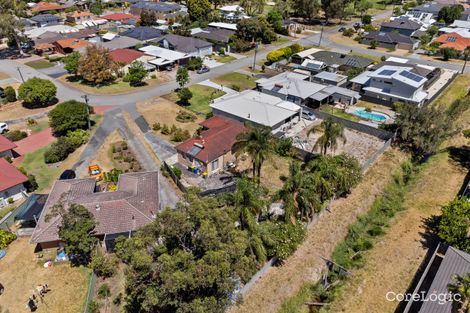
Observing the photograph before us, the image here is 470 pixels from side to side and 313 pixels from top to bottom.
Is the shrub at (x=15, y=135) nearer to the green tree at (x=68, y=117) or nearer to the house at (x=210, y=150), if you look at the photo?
the green tree at (x=68, y=117)

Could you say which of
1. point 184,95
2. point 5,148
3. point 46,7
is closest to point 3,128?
point 5,148

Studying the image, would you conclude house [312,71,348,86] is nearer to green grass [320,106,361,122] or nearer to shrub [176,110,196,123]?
green grass [320,106,361,122]

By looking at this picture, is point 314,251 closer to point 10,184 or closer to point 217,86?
point 10,184

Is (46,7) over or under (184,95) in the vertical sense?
over

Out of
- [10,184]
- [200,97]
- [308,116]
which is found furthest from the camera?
[200,97]

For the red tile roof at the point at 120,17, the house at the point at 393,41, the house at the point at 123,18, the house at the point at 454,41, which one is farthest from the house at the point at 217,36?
the house at the point at 454,41

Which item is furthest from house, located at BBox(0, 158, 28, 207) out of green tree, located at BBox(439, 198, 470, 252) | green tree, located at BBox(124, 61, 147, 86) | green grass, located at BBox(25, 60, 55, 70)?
green grass, located at BBox(25, 60, 55, 70)
